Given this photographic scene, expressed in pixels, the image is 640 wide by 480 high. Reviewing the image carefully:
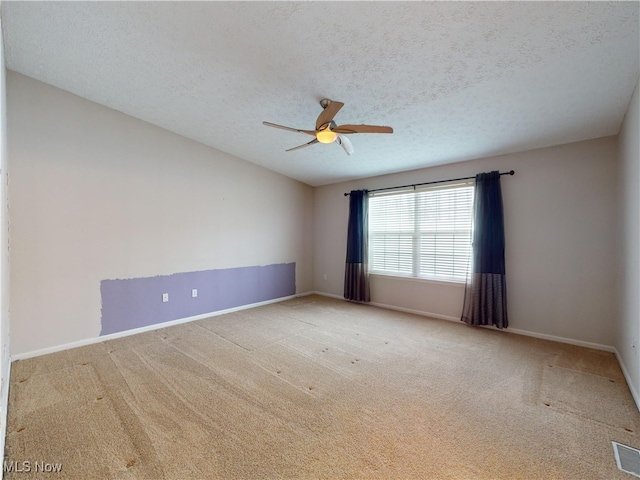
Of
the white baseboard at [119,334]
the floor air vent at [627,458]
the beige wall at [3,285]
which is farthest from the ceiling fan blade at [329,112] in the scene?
the white baseboard at [119,334]

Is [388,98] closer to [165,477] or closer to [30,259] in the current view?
[165,477]

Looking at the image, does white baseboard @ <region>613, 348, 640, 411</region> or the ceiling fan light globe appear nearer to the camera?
white baseboard @ <region>613, 348, 640, 411</region>

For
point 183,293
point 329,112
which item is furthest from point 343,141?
point 183,293

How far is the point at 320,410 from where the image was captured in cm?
200

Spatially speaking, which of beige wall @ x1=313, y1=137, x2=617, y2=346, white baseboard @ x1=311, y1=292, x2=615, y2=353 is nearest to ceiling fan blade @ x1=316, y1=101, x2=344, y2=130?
beige wall @ x1=313, y1=137, x2=617, y2=346

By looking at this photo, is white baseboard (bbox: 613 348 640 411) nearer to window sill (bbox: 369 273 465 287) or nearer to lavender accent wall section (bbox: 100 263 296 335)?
window sill (bbox: 369 273 465 287)

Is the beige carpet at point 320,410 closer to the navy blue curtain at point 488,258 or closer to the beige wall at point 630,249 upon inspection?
the beige wall at point 630,249

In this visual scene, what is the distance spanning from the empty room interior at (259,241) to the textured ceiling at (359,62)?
2 centimetres

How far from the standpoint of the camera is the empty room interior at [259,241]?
1705 millimetres

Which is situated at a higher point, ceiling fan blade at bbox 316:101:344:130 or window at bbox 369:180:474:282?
ceiling fan blade at bbox 316:101:344:130

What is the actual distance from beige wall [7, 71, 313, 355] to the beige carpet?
616 mm

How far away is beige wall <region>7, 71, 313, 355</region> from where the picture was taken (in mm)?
2785

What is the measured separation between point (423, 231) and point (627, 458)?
10.7ft

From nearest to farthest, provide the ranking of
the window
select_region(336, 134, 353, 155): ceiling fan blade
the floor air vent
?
1. the floor air vent
2. select_region(336, 134, 353, 155): ceiling fan blade
3. the window
